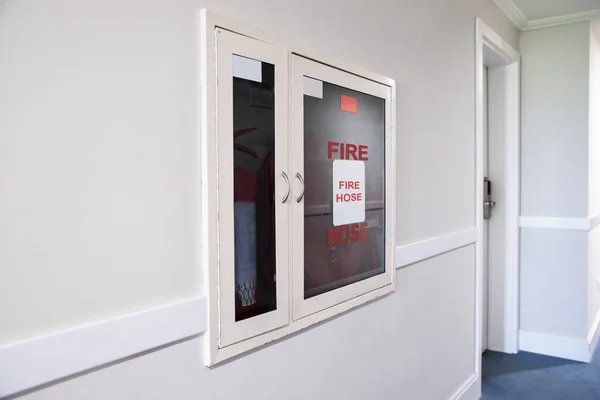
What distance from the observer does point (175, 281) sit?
42.5 inches

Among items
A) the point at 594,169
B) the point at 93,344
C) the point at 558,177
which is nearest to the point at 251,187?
the point at 93,344

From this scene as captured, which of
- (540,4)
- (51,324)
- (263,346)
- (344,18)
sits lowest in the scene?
(263,346)

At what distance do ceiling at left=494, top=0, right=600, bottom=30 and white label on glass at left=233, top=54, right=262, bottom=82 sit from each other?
2.46 metres

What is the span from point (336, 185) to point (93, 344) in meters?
0.93

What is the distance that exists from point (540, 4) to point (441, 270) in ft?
6.91

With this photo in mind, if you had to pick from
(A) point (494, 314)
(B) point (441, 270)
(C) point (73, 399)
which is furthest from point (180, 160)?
(A) point (494, 314)

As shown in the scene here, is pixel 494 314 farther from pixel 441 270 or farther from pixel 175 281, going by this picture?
pixel 175 281

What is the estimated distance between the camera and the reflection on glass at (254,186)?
1.21 metres

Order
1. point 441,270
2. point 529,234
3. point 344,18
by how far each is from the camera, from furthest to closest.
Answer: point 529,234, point 441,270, point 344,18

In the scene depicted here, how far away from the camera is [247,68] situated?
123cm

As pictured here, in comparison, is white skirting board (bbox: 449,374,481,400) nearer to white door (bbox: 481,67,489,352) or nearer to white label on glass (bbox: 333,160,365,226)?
white door (bbox: 481,67,489,352)

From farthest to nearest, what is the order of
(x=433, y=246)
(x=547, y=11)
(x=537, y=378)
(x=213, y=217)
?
(x=547, y=11) < (x=537, y=378) < (x=433, y=246) < (x=213, y=217)

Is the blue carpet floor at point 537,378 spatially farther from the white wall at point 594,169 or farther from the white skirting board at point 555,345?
the white wall at point 594,169

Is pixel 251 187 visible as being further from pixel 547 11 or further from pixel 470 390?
pixel 547 11
